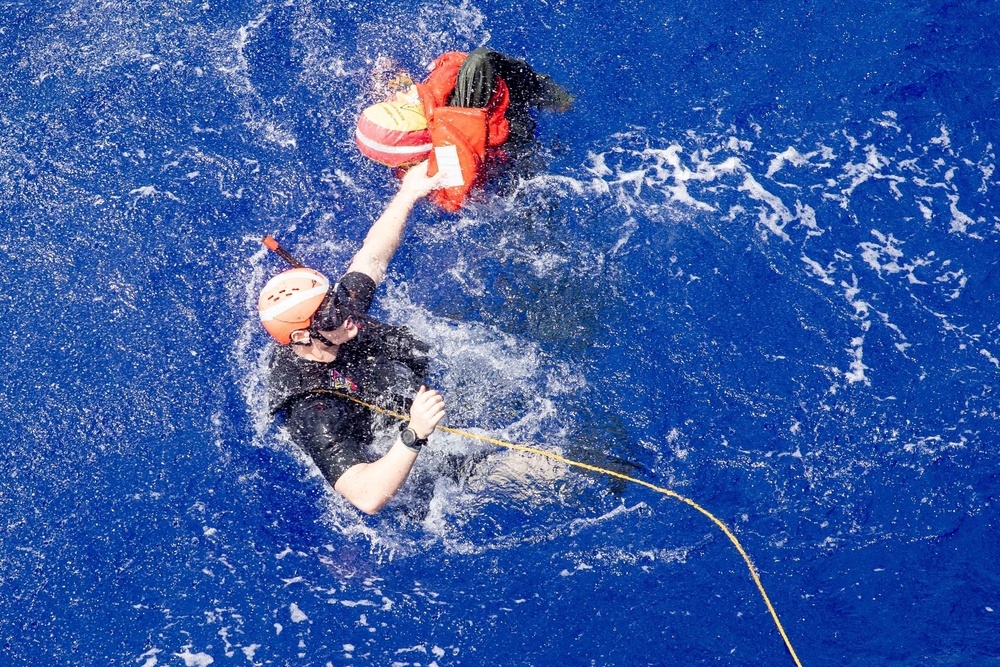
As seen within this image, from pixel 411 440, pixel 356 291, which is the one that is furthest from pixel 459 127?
pixel 411 440

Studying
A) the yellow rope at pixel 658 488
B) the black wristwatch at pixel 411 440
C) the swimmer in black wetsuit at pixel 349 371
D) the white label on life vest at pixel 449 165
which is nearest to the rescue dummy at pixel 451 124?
the white label on life vest at pixel 449 165

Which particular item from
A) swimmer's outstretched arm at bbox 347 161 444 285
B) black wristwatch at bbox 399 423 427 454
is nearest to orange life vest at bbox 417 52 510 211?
swimmer's outstretched arm at bbox 347 161 444 285

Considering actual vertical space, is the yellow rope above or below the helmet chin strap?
below

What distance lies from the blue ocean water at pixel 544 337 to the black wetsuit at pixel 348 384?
2.53 ft

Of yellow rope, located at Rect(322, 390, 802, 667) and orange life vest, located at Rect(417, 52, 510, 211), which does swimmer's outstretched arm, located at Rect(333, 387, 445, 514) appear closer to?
yellow rope, located at Rect(322, 390, 802, 667)

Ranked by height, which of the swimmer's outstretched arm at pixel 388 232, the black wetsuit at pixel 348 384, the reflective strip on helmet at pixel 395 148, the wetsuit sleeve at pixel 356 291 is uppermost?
the reflective strip on helmet at pixel 395 148

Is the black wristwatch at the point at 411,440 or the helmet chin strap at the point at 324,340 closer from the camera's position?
the black wristwatch at the point at 411,440

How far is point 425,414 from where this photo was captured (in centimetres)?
551

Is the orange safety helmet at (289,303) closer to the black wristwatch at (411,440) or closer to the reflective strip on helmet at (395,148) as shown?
the black wristwatch at (411,440)

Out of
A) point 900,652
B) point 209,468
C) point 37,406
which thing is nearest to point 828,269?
point 900,652

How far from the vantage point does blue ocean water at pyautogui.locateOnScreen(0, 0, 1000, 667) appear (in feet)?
22.7

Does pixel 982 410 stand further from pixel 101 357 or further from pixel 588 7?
→ pixel 101 357

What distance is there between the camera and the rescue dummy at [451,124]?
7586mm

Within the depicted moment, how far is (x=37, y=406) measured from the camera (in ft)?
24.6
